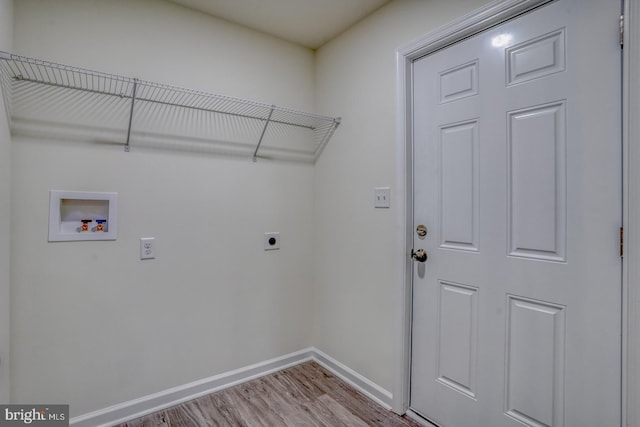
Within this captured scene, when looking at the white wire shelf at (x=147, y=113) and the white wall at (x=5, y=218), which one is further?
the white wire shelf at (x=147, y=113)

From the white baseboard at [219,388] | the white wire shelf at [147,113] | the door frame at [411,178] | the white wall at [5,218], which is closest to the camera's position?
the door frame at [411,178]

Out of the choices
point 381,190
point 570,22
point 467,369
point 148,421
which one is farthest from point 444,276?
point 148,421

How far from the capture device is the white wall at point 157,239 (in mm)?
1559

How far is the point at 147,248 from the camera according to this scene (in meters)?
1.82

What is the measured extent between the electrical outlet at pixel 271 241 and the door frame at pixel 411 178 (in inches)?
34.7

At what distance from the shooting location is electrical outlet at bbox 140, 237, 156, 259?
1808mm

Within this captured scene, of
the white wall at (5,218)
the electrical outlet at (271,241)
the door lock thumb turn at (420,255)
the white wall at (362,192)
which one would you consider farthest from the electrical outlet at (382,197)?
the white wall at (5,218)

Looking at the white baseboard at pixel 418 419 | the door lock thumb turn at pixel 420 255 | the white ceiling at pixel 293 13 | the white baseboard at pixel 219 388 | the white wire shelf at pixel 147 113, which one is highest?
the white ceiling at pixel 293 13

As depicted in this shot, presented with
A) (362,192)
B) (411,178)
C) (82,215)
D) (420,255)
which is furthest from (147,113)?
(420,255)

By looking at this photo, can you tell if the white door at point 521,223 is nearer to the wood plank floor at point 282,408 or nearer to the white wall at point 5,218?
the wood plank floor at point 282,408

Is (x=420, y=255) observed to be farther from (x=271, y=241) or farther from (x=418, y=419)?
(x=271, y=241)

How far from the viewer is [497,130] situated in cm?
144

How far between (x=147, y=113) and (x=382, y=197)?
4.67 ft

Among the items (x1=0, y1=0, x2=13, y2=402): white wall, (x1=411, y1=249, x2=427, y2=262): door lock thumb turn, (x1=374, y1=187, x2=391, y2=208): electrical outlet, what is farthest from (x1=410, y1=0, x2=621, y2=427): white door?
(x1=0, y1=0, x2=13, y2=402): white wall
